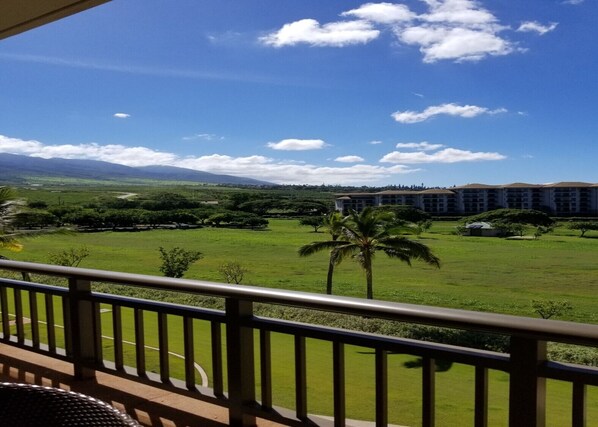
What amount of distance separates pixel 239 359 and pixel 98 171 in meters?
99.4

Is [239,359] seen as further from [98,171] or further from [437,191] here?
[98,171]

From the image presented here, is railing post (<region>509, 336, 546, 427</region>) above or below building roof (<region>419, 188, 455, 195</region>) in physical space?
above

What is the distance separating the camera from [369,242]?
2994 centimetres

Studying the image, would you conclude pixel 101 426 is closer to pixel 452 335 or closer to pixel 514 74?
pixel 452 335

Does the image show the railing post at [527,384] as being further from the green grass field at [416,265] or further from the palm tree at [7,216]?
the green grass field at [416,265]

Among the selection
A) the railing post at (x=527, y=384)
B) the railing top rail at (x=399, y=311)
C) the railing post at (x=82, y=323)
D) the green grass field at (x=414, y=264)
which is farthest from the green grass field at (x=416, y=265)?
the railing post at (x=527, y=384)

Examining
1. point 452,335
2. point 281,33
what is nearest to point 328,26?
point 281,33

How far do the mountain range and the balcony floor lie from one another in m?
70.6

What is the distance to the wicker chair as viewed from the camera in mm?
1225

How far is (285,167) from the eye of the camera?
12194 cm

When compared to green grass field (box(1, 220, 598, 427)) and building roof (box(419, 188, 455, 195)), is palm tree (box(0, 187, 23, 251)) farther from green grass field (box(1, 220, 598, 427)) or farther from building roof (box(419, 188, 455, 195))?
building roof (box(419, 188, 455, 195))

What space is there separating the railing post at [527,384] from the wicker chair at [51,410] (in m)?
1.04

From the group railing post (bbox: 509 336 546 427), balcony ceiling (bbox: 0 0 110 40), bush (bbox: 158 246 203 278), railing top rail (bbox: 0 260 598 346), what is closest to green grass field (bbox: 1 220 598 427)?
bush (bbox: 158 246 203 278)

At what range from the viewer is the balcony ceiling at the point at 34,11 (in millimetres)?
2595
